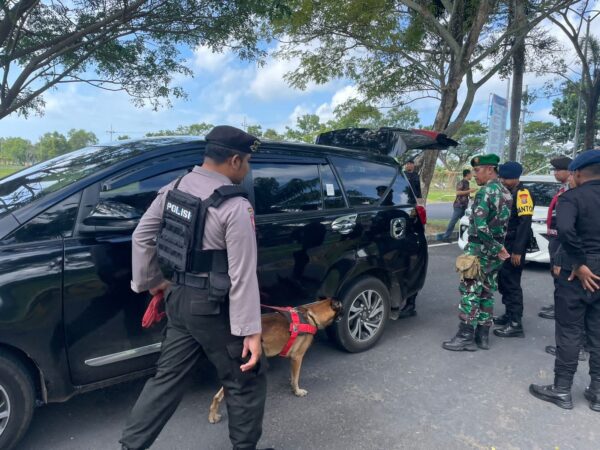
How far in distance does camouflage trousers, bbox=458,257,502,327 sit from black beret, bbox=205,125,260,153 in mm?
2834

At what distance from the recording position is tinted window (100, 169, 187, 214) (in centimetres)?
252

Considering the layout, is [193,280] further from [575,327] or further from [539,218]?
[539,218]

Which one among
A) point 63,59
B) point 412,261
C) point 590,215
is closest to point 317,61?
point 63,59

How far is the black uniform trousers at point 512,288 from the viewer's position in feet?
14.3

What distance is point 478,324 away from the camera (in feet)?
13.0

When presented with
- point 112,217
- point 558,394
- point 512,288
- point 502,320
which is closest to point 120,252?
point 112,217

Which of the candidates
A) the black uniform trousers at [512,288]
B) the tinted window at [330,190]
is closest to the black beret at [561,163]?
the black uniform trousers at [512,288]

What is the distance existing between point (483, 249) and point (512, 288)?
0.88 metres

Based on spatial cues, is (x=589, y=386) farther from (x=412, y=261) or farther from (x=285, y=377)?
(x=285, y=377)

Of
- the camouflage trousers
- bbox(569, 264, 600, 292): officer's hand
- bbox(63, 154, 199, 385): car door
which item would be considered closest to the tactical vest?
bbox(63, 154, 199, 385): car door

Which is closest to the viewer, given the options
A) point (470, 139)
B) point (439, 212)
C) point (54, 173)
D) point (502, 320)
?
point (54, 173)

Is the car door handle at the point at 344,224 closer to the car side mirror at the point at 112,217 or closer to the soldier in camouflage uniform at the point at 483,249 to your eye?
the soldier in camouflage uniform at the point at 483,249

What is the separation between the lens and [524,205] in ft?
14.4

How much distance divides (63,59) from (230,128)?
7.30 meters
